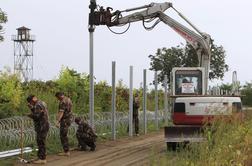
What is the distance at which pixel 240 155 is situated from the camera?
7.36 metres

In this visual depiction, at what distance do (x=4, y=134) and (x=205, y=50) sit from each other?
27.8 feet

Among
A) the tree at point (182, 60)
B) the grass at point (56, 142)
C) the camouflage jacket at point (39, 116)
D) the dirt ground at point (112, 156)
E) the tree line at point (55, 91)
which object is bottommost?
the dirt ground at point (112, 156)

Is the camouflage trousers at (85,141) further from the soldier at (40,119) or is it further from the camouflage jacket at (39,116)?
the camouflage jacket at (39,116)

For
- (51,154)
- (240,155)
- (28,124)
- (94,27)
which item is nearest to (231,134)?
(240,155)

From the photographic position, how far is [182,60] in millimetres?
51344

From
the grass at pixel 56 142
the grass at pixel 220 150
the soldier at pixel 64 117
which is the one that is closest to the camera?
the grass at pixel 220 150

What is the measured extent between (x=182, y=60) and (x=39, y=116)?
125 ft

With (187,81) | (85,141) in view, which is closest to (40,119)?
(85,141)

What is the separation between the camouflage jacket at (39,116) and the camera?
14.1 metres

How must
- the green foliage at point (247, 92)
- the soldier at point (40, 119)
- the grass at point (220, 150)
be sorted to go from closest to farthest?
the grass at point (220, 150) → the soldier at point (40, 119) → the green foliage at point (247, 92)

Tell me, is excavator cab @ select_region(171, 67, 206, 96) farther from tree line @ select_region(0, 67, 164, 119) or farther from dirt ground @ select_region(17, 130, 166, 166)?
tree line @ select_region(0, 67, 164, 119)

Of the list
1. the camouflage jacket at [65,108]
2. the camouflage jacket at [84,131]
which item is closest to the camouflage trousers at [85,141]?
the camouflage jacket at [84,131]

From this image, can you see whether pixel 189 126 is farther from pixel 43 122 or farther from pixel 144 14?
pixel 144 14

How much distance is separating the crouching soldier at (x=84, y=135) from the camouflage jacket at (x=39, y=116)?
3175 mm
